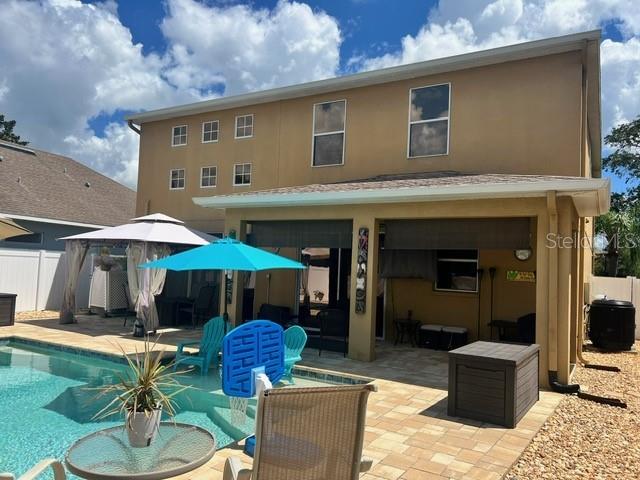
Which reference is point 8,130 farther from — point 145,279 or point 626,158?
point 626,158

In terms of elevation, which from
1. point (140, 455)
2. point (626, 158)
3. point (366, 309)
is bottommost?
point (140, 455)

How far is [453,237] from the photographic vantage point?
9.03m

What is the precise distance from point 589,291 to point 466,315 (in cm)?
611

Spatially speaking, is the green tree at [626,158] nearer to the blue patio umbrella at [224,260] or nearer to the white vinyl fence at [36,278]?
the blue patio umbrella at [224,260]

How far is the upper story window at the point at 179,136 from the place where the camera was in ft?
53.0

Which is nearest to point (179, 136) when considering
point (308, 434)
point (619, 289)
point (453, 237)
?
point (453, 237)

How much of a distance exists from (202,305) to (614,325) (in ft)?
36.8

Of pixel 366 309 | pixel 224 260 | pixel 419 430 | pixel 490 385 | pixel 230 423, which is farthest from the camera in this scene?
pixel 366 309

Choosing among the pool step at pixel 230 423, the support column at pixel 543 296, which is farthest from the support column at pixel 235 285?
the support column at pixel 543 296

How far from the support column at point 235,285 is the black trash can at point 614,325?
9433mm

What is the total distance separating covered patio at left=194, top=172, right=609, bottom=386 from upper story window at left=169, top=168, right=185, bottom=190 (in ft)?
16.7

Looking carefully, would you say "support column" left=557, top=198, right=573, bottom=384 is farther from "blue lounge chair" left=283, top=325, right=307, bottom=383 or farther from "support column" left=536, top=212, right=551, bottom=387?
"blue lounge chair" left=283, top=325, right=307, bottom=383

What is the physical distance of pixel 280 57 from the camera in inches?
609

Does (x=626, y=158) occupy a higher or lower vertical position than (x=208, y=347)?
higher
